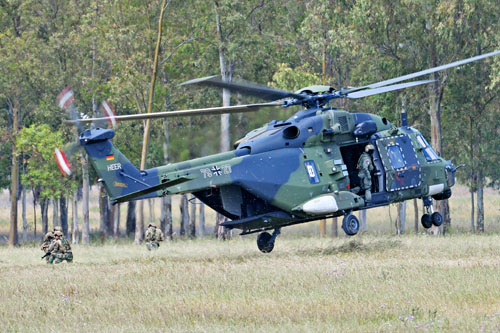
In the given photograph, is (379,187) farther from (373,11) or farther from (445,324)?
(373,11)

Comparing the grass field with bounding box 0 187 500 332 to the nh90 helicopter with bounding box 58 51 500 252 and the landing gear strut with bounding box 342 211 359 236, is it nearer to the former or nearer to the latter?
the landing gear strut with bounding box 342 211 359 236

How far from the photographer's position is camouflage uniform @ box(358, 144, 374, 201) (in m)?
21.5

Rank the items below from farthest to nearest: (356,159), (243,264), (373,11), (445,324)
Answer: (373,11)
(356,159)
(243,264)
(445,324)

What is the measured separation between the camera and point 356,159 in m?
22.3

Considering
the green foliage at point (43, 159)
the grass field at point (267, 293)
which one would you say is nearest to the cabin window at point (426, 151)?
the grass field at point (267, 293)

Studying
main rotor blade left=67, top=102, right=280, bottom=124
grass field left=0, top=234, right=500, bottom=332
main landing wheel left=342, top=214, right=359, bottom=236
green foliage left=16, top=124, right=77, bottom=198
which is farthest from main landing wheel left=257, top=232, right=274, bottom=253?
green foliage left=16, top=124, right=77, bottom=198

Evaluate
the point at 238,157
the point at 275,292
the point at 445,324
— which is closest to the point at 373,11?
the point at 238,157

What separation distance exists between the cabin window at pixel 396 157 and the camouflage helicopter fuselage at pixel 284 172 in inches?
1.1

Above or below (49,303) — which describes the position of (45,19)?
above

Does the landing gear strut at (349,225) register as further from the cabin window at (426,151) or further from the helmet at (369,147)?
the cabin window at (426,151)

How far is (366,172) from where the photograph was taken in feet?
70.4

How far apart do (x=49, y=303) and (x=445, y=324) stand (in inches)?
284

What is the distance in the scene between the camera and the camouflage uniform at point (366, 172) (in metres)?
21.5

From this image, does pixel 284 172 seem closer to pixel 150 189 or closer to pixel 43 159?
pixel 150 189
